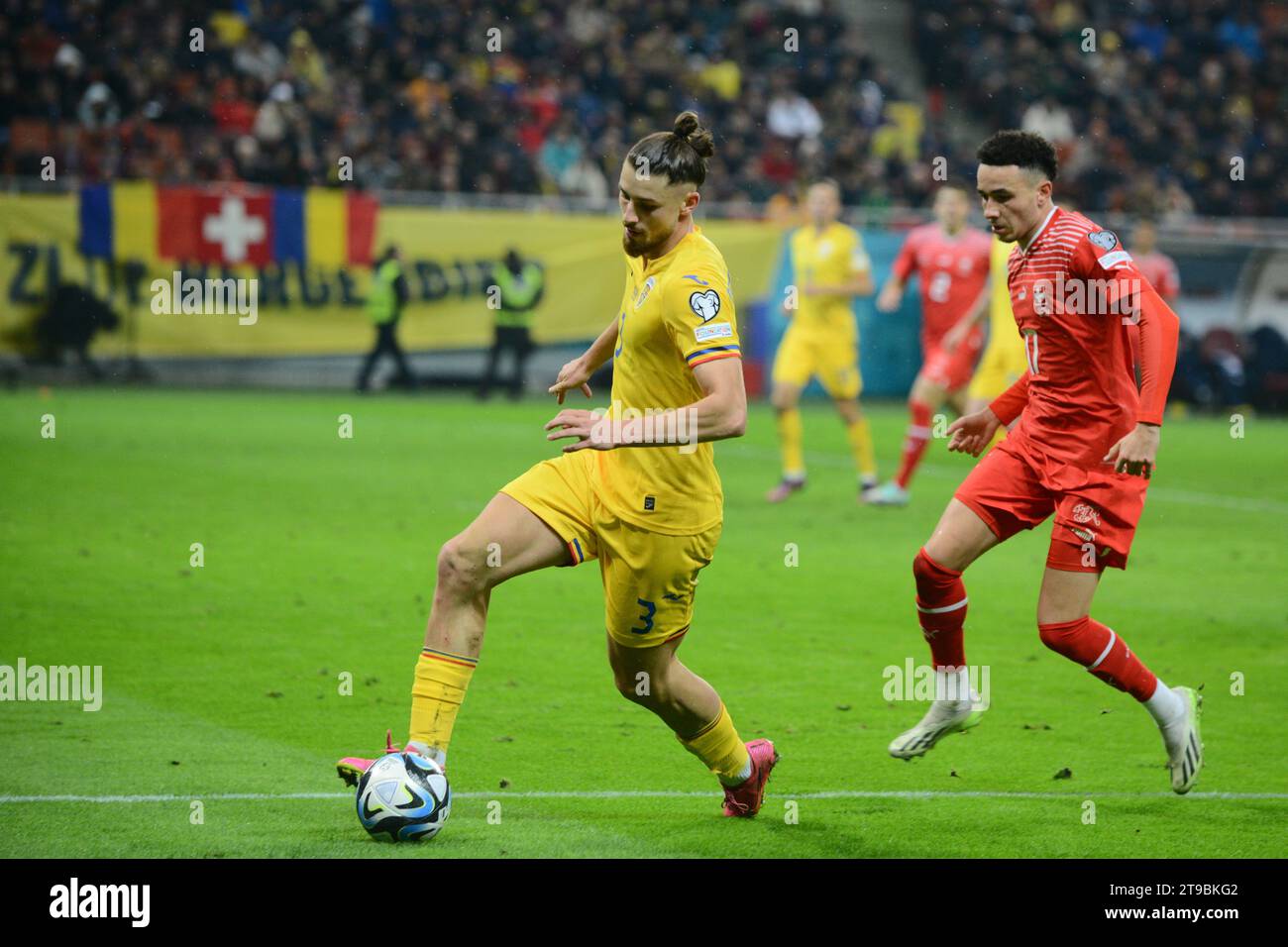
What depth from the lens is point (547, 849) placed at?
16.3 ft

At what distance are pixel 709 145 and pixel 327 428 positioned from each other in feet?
47.1

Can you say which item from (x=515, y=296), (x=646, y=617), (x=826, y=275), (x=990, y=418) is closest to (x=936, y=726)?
(x=990, y=418)

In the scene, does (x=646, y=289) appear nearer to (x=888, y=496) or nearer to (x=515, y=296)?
(x=888, y=496)

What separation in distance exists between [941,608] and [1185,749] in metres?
0.95

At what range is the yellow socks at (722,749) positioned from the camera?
212 inches

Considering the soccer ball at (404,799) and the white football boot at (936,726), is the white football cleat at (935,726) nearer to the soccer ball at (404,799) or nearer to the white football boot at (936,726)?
the white football boot at (936,726)

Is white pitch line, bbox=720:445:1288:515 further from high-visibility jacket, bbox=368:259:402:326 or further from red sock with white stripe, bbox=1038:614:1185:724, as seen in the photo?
red sock with white stripe, bbox=1038:614:1185:724

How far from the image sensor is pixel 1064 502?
5.91m

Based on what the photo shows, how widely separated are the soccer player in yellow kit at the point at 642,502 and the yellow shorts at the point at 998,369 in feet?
26.6

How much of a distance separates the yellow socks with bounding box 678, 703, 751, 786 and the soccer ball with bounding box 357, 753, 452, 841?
0.85 m

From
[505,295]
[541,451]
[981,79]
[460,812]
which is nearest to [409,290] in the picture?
[505,295]

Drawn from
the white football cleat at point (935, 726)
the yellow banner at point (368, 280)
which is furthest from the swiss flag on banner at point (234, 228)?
the white football cleat at point (935, 726)

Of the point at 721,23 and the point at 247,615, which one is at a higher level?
the point at 721,23
